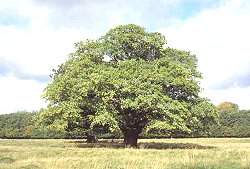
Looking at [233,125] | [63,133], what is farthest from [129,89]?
[233,125]

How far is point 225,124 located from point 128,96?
60.8 meters

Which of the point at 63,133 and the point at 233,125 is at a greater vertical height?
the point at 233,125

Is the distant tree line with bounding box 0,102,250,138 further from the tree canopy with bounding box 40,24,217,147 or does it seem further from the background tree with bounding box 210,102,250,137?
the tree canopy with bounding box 40,24,217,147

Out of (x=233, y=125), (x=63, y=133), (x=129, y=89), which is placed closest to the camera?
(x=129, y=89)

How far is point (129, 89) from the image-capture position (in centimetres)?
3956

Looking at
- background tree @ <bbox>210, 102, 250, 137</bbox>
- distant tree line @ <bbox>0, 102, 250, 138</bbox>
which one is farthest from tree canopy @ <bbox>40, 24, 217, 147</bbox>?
background tree @ <bbox>210, 102, 250, 137</bbox>

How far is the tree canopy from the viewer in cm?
4006

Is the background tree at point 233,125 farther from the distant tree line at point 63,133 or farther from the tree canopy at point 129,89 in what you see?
the tree canopy at point 129,89

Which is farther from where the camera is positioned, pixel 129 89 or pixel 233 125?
pixel 233 125

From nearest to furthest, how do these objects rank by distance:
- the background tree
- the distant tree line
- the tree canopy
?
1. the tree canopy
2. the distant tree line
3. the background tree

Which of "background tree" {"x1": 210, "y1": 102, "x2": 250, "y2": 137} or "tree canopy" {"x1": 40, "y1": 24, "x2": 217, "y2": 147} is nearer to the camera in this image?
"tree canopy" {"x1": 40, "y1": 24, "x2": 217, "y2": 147}

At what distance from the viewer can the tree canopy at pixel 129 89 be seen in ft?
131

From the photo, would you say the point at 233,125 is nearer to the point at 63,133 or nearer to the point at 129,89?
the point at 63,133

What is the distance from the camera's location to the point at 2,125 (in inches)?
3856
